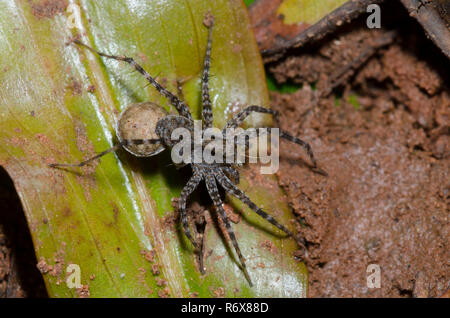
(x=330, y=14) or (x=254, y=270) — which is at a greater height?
(x=330, y=14)

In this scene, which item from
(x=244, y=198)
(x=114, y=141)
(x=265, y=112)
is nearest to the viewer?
(x=114, y=141)

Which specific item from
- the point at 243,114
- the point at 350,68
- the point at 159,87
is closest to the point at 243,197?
the point at 243,114

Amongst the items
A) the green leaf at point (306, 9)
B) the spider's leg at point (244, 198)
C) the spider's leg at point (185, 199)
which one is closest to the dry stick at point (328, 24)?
the green leaf at point (306, 9)

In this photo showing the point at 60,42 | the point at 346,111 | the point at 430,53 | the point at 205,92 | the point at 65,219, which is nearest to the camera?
the point at 65,219

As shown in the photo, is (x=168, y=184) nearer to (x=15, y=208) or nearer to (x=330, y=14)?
(x=15, y=208)

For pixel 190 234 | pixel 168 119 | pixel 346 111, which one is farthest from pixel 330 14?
pixel 190 234

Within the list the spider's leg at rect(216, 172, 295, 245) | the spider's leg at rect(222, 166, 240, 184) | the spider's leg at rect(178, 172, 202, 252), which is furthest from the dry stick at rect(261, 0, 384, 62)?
the spider's leg at rect(178, 172, 202, 252)

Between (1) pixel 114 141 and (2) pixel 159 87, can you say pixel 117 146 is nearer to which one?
(1) pixel 114 141

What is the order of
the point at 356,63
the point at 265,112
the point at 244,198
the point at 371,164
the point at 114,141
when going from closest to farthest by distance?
the point at 114,141 < the point at 244,198 < the point at 265,112 < the point at 371,164 < the point at 356,63
